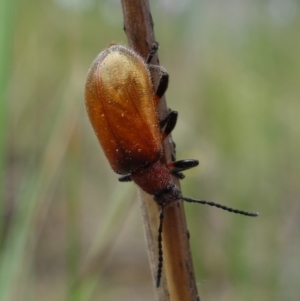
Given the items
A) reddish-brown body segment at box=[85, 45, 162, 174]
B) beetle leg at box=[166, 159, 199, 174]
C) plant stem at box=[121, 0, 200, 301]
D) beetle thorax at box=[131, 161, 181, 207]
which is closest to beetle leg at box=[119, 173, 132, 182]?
beetle thorax at box=[131, 161, 181, 207]

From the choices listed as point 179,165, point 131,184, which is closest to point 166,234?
point 179,165

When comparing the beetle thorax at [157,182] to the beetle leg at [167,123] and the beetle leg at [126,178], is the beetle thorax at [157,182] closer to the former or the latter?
the beetle leg at [126,178]

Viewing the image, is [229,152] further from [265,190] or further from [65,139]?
[65,139]

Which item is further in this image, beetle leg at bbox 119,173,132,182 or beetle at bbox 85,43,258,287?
beetle leg at bbox 119,173,132,182

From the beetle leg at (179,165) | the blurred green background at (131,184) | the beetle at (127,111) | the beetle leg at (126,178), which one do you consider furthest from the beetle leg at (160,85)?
the beetle leg at (126,178)

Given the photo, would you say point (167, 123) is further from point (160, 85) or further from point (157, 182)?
point (157, 182)

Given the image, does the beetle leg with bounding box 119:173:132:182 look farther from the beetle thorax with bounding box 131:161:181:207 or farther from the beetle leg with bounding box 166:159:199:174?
the beetle leg with bounding box 166:159:199:174

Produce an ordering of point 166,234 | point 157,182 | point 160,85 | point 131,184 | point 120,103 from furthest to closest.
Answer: point 131,184 < point 157,182 < point 120,103 < point 160,85 < point 166,234

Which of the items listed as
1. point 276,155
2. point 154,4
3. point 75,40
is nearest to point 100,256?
point 75,40
